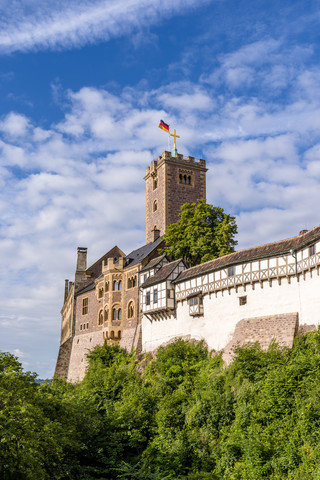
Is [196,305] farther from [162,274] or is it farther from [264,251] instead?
[264,251]

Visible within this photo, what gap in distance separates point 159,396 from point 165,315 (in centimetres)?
846

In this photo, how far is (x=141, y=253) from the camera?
4938cm

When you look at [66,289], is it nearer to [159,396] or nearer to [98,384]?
[98,384]

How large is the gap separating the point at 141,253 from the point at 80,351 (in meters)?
12.9

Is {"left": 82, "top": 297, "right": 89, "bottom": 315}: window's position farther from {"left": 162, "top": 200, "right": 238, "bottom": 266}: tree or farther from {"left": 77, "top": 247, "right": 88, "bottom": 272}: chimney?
{"left": 162, "top": 200, "right": 238, "bottom": 266}: tree

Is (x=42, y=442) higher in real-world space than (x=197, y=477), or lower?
higher

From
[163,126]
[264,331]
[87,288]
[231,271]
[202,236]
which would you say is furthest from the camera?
[163,126]

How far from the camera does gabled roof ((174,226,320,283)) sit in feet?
93.7

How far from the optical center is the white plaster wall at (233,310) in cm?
2775

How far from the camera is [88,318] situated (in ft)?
174

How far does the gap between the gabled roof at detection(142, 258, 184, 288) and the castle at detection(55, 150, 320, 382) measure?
0.11m

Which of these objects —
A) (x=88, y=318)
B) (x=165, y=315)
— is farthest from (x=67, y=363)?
(x=165, y=315)

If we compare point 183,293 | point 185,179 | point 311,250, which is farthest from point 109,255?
point 311,250

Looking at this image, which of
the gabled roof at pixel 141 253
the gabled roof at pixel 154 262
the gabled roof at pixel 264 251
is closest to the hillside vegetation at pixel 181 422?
the gabled roof at pixel 264 251
